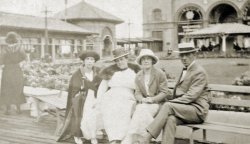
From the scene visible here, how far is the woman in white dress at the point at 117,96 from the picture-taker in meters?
5.37

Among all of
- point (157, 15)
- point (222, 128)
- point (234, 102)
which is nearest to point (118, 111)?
point (222, 128)

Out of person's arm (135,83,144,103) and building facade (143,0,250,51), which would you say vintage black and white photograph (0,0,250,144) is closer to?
person's arm (135,83,144,103)

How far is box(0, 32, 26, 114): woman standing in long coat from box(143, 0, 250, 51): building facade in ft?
117

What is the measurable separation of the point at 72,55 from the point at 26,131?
73.1 ft

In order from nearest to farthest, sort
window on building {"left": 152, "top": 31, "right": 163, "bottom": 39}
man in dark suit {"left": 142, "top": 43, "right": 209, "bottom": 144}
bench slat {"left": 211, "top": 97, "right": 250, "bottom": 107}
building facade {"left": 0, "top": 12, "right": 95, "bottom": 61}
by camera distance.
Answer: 1. man in dark suit {"left": 142, "top": 43, "right": 209, "bottom": 144}
2. bench slat {"left": 211, "top": 97, "right": 250, "bottom": 107}
3. building facade {"left": 0, "top": 12, "right": 95, "bottom": 61}
4. window on building {"left": 152, "top": 31, "right": 163, "bottom": 39}

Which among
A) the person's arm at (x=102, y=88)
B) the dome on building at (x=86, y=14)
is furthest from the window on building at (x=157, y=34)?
the person's arm at (x=102, y=88)

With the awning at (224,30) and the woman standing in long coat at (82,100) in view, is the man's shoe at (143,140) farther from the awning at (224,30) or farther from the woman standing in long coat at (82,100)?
the awning at (224,30)

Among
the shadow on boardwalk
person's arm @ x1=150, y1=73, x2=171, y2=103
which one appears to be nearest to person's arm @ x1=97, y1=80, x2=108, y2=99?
the shadow on boardwalk

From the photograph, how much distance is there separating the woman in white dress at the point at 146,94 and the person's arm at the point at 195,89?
42cm

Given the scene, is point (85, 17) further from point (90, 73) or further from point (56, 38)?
point (90, 73)

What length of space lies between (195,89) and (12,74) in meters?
5.01

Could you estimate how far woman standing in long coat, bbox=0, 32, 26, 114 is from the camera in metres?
8.45

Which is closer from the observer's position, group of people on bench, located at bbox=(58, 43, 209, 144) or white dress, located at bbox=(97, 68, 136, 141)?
group of people on bench, located at bbox=(58, 43, 209, 144)

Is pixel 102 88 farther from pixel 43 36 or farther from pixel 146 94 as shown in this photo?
pixel 43 36
